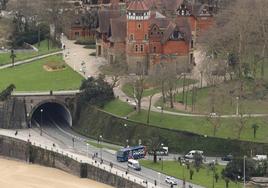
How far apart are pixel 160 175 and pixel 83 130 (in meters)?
21.8

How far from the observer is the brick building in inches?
4633

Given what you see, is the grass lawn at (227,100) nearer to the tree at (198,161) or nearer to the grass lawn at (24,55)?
the tree at (198,161)

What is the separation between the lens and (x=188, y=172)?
89.8 metres

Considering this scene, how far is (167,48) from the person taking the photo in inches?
4729

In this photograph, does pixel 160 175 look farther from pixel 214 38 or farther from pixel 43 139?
pixel 214 38

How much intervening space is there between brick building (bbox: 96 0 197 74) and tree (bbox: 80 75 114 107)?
6.51 meters

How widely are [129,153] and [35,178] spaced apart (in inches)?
389

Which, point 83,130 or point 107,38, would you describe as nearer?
point 83,130

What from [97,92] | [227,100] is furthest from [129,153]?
[97,92]

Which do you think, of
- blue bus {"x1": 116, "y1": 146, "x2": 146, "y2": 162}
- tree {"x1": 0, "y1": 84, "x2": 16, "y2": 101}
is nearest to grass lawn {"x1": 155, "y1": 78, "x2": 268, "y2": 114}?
blue bus {"x1": 116, "y1": 146, "x2": 146, "y2": 162}

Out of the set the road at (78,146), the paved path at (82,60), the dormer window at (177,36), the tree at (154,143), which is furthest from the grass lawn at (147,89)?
the tree at (154,143)

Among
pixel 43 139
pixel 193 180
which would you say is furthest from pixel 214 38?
pixel 193 180

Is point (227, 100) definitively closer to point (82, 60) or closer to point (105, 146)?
point (105, 146)

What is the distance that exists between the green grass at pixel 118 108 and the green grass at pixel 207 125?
265cm
